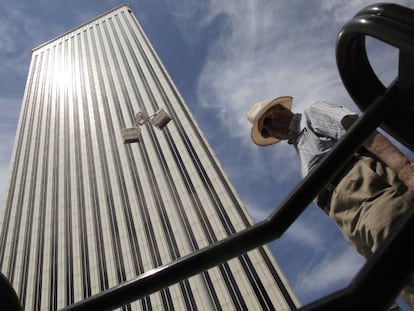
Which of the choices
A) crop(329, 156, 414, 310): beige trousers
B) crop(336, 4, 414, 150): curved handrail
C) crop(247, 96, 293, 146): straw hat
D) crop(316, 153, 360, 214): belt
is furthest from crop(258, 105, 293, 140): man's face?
crop(336, 4, 414, 150): curved handrail

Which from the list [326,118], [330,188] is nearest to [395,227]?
[330,188]

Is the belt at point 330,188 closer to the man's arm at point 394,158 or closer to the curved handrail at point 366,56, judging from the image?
the man's arm at point 394,158

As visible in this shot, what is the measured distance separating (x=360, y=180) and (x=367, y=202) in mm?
134

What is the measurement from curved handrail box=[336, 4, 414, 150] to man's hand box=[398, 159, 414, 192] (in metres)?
0.91

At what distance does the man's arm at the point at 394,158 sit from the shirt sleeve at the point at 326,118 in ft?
1.24

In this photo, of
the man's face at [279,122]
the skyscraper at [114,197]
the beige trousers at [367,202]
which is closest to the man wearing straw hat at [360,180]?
the beige trousers at [367,202]

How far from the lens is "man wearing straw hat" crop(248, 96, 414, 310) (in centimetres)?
181

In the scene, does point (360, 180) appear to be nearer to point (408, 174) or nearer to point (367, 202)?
point (367, 202)

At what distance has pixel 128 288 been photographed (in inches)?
27.5

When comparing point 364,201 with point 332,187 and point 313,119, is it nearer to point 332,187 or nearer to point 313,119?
point 332,187

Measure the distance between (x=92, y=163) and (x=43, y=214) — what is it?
22.7 ft

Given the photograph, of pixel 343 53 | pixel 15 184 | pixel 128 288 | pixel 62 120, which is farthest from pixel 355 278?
pixel 62 120

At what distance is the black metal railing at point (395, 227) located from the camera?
0.49 metres

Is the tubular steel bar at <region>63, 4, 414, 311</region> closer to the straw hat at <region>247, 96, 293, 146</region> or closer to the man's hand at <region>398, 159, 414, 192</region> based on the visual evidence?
the man's hand at <region>398, 159, 414, 192</region>
